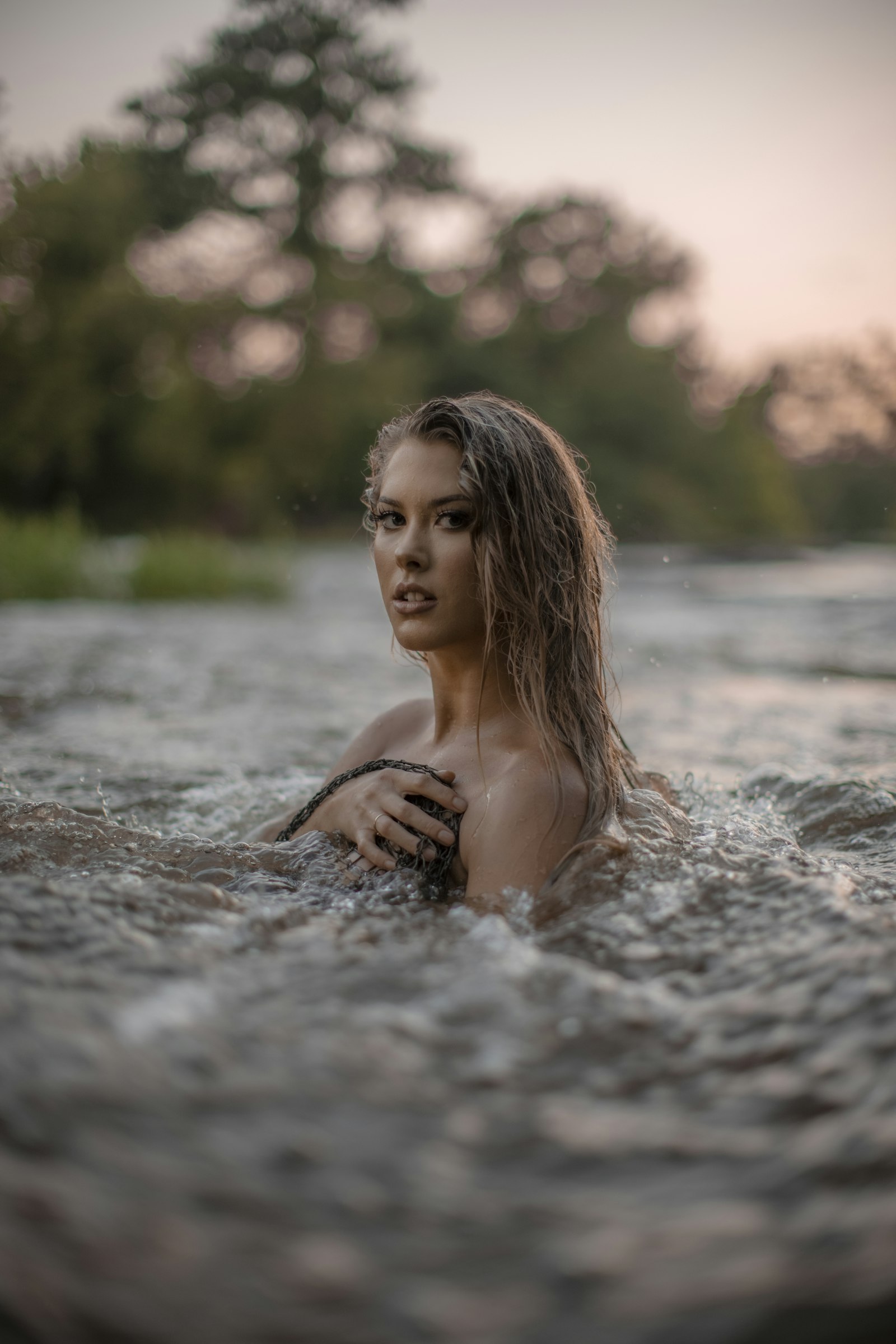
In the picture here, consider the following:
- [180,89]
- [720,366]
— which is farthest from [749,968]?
[720,366]

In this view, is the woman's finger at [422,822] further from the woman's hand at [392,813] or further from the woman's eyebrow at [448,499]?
the woman's eyebrow at [448,499]

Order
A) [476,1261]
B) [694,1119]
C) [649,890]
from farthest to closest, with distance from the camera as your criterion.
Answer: [649,890] → [694,1119] → [476,1261]

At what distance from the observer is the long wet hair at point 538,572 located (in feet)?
8.59

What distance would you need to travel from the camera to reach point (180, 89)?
117ft

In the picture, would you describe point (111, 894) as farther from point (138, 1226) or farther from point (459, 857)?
point (138, 1226)

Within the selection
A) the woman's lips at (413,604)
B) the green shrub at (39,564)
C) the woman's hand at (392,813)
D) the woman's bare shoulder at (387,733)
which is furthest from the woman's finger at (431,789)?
the green shrub at (39,564)

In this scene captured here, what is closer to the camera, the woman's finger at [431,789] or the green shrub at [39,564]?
the woman's finger at [431,789]

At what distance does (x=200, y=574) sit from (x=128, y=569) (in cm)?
105

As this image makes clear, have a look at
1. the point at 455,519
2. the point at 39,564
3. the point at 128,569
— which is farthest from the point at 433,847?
the point at 128,569

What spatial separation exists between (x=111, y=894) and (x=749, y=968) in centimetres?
125

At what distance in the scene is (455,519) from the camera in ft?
8.77

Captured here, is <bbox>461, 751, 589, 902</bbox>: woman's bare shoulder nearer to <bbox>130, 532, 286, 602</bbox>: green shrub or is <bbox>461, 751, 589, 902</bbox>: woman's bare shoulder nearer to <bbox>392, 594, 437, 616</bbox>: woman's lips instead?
<bbox>392, 594, 437, 616</bbox>: woman's lips

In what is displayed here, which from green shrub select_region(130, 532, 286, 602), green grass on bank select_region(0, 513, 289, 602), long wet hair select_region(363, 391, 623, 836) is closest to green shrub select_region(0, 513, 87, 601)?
green grass on bank select_region(0, 513, 289, 602)

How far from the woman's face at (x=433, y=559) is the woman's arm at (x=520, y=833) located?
16.6 inches
